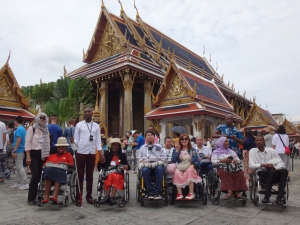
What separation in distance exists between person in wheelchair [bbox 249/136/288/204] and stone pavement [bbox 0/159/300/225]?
0.96ft

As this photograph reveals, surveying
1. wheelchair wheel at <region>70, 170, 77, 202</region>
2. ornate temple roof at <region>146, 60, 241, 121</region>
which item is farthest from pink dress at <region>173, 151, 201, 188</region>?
ornate temple roof at <region>146, 60, 241, 121</region>

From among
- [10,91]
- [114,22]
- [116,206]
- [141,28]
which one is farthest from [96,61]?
[116,206]

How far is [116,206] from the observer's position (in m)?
4.45

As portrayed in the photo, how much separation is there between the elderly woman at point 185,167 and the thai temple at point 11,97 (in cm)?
998

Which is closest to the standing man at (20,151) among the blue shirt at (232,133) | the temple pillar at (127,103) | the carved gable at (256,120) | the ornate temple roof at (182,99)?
the blue shirt at (232,133)

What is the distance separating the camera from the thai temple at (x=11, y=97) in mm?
12768

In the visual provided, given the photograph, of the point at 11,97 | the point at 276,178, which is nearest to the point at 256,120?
the point at 11,97

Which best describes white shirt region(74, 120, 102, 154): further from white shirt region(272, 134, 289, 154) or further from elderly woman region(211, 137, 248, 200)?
white shirt region(272, 134, 289, 154)

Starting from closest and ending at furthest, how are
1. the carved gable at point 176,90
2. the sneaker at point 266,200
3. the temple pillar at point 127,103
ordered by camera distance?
the sneaker at point 266,200 < the carved gable at point 176,90 < the temple pillar at point 127,103

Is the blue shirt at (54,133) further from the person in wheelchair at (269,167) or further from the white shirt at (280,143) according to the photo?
the white shirt at (280,143)

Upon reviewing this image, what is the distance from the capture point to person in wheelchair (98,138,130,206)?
14.1 ft

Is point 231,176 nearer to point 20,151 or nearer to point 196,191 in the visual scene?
point 196,191

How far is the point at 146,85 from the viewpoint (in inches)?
685

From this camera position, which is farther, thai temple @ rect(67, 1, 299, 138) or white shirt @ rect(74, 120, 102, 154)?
thai temple @ rect(67, 1, 299, 138)
